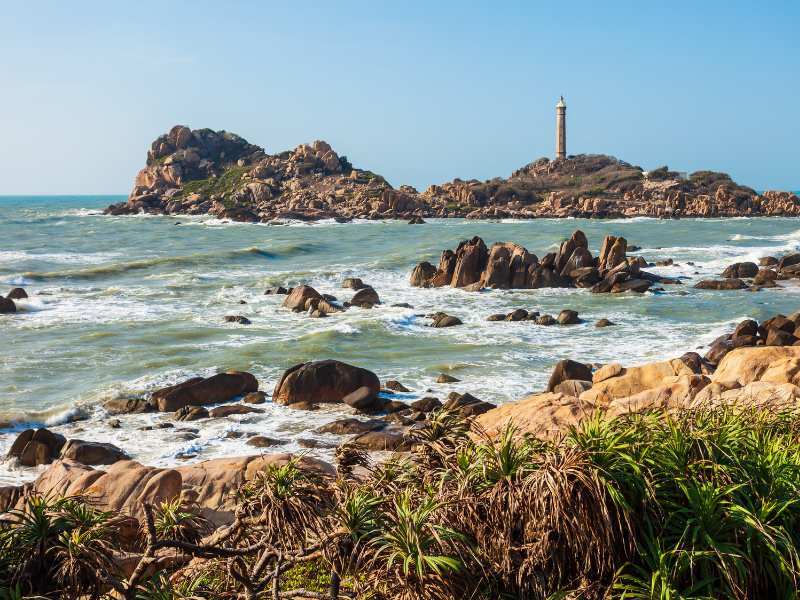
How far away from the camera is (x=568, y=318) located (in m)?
35.8

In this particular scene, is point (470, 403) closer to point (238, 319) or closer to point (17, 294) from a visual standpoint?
point (238, 319)

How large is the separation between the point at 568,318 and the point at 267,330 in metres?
13.2

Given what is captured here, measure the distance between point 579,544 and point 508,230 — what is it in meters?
86.4

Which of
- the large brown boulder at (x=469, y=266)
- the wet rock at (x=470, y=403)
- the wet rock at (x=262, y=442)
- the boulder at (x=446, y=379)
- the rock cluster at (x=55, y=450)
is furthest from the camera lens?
the large brown boulder at (x=469, y=266)

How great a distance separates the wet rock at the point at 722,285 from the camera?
45.6 metres

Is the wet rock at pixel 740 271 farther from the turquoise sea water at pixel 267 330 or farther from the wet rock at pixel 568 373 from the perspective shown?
the wet rock at pixel 568 373

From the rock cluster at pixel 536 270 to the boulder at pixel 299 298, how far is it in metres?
9.77

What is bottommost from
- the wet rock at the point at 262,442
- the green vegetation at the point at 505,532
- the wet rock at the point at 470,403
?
the wet rock at the point at 262,442

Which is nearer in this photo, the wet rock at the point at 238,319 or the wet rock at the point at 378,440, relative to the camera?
the wet rock at the point at 378,440

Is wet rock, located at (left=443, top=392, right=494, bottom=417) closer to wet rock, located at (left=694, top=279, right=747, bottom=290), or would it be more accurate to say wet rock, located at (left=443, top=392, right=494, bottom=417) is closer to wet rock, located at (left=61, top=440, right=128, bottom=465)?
wet rock, located at (left=61, top=440, right=128, bottom=465)

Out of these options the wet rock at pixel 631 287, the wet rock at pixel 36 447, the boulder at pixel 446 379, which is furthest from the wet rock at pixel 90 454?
the wet rock at pixel 631 287

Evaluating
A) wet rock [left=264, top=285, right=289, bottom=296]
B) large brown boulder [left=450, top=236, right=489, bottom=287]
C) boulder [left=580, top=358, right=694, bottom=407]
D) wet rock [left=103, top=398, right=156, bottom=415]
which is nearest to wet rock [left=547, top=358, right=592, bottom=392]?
boulder [left=580, top=358, right=694, bottom=407]

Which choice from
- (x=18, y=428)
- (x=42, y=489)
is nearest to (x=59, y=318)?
(x=18, y=428)

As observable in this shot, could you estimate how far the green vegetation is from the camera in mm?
7688
